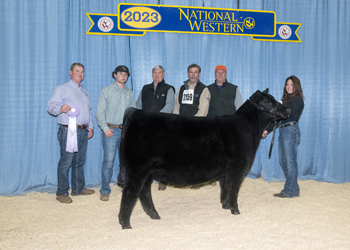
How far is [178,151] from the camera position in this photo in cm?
304

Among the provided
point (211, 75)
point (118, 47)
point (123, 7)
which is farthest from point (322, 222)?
point (123, 7)

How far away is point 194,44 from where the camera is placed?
17.1 feet

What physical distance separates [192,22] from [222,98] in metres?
1.50

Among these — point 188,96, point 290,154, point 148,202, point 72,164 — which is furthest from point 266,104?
point 72,164

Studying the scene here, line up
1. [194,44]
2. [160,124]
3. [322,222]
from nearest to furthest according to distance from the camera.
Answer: [160,124] → [322,222] → [194,44]

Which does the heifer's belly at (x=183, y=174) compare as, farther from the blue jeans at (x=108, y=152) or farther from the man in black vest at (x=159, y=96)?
the man in black vest at (x=159, y=96)

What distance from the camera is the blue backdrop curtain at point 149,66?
15.3 ft

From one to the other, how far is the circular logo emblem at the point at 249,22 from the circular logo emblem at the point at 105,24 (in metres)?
2.37

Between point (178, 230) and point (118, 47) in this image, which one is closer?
point (178, 230)

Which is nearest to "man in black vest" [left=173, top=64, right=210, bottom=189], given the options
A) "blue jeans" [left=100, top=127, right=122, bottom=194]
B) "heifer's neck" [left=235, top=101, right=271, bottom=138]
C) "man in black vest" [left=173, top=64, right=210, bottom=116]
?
"man in black vest" [left=173, top=64, right=210, bottom=116]

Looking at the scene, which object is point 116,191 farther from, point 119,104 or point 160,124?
point 160,124

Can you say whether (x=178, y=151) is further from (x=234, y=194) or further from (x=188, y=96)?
(x=188, y=96)

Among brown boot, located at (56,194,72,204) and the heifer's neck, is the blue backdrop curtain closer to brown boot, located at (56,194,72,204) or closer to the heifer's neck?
brown boot, located at (56,194,72,204)

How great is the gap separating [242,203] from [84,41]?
3595 millimetres
